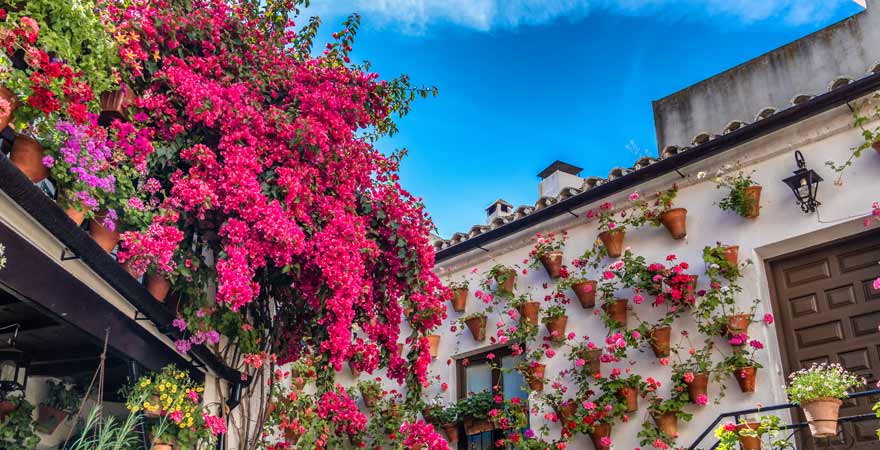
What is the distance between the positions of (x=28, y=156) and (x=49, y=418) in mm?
2616

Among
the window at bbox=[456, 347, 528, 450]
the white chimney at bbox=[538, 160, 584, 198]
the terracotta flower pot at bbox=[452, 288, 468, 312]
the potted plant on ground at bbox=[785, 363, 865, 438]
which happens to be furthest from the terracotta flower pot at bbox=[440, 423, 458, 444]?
the potted plant on ground at bbox=[785, 363, 865, 438]

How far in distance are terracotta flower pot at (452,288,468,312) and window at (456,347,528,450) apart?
2.12ft

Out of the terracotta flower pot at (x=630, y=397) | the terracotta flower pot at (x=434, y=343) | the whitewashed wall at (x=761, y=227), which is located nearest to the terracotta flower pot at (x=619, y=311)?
the whitewashed wall at (x=761, y=227)

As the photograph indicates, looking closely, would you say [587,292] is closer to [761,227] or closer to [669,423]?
[669,423]

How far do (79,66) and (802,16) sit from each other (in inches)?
390

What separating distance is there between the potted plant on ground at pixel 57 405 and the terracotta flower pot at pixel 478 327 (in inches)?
184

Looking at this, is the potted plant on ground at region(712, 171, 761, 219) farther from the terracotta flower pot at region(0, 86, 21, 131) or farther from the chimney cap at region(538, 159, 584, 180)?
the terracotta flower pot at region(0, 86, 21, 131)

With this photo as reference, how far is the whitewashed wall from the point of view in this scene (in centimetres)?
663

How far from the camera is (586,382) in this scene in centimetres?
798

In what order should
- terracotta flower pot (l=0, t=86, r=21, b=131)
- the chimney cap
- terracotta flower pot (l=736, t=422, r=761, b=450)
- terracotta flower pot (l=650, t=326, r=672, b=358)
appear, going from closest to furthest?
1. terracotta flower pot (l=0, t=86, r=21, b=131)
2. terracotta flower pot (l=736, t=422, r=761, b=450)
3. terracotta flower pot (l=650, t=326, r=672, b=358)
4. the chimney cap

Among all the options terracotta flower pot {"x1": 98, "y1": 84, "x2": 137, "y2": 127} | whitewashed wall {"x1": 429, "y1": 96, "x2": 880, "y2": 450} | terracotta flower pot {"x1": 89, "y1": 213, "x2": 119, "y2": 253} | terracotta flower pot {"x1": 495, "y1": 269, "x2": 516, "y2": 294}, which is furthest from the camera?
terracotta flower pot {"x1": 495, "y1": 269, "x2": 516, "y2": 294}

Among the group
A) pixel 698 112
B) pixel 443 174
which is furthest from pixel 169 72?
pixel 698 112

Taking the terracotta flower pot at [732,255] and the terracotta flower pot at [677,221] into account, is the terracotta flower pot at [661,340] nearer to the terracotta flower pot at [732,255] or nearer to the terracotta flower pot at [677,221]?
the terracotta flower pot at [732,255]

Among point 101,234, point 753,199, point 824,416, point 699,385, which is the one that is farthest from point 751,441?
point 101,234
